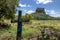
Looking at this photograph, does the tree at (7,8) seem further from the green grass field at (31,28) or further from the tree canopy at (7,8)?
the green grass field at (31,28)

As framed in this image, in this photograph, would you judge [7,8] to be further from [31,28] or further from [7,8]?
[31,28]

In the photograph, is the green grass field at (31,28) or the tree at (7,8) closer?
the green grass field at (31,28)

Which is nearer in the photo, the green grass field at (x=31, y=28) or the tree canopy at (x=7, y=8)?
the green grass field at (x=31, y=28)

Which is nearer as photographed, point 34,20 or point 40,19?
point 40,19

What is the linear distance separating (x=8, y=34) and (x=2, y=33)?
0.49 m

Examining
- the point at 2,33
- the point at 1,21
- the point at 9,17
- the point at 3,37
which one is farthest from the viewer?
the point at 1,21

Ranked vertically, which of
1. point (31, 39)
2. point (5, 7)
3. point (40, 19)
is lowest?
point (31, 39)

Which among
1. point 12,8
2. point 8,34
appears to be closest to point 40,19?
point 12,8

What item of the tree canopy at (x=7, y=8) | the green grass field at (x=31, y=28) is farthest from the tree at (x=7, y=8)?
the green grass field at (x=31, y=28)

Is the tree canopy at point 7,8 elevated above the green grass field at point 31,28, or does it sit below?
above

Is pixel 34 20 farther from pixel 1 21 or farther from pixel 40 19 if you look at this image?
pixel 1 21

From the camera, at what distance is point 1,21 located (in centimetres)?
1355

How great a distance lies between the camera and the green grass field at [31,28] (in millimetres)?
10109

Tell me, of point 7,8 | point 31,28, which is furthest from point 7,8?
point 31,28
